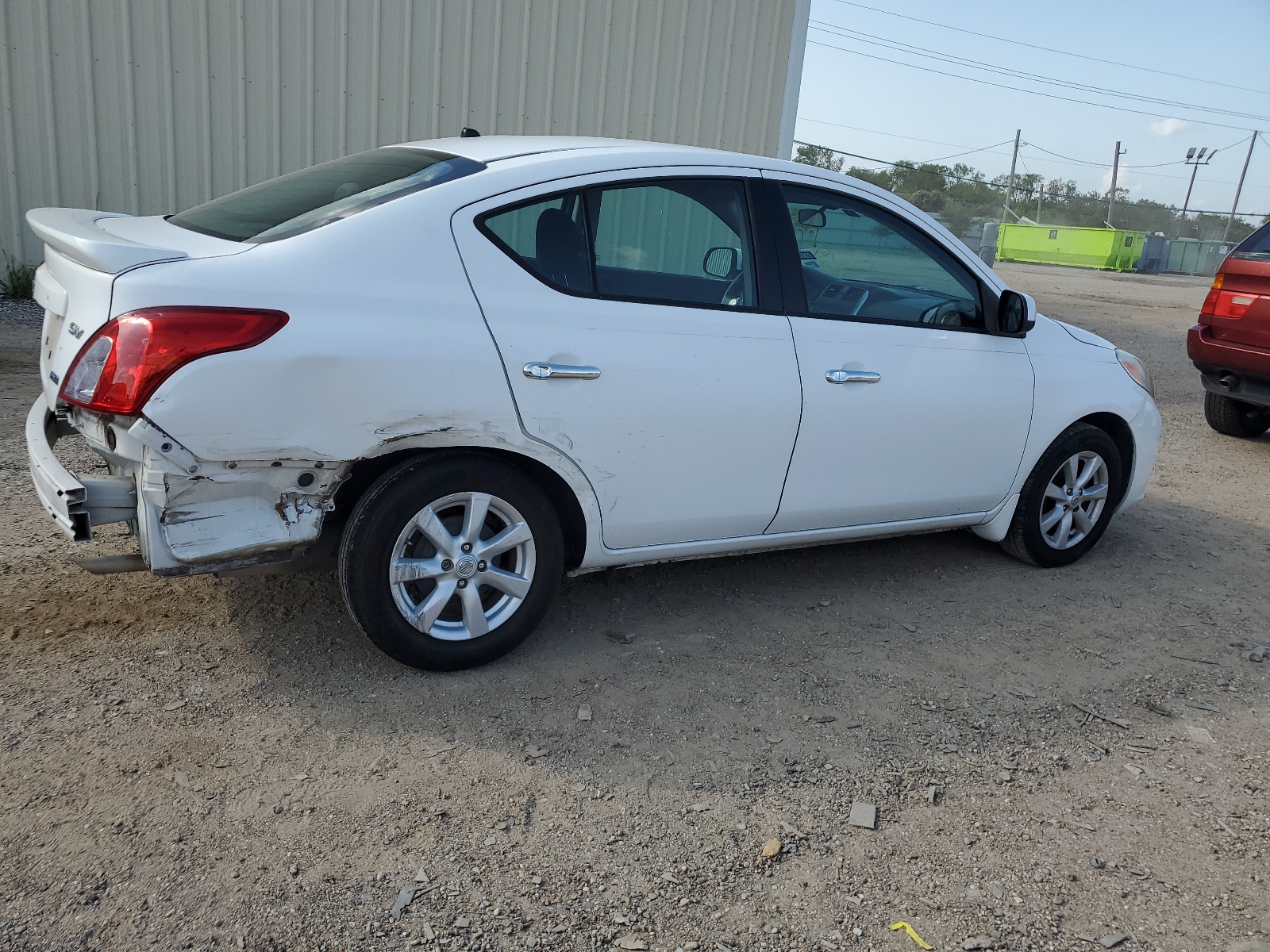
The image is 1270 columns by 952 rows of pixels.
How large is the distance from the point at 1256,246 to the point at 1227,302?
493 millimetres

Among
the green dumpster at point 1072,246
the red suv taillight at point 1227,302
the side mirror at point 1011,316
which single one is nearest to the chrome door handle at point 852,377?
the side mirror at point 1011,316

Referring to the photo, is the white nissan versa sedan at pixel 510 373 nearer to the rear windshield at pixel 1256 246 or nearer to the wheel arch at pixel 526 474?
the wheel arch at pixel 526 474

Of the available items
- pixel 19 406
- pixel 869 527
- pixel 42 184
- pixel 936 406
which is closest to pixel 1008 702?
pixel 869 527

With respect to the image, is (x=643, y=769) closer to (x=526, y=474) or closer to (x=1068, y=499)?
(x=526, y=474)

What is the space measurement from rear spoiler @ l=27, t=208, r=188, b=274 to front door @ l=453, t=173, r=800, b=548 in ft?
2.83

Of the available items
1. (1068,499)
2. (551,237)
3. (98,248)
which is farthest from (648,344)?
(1068,499)

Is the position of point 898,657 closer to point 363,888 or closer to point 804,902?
point 804,902

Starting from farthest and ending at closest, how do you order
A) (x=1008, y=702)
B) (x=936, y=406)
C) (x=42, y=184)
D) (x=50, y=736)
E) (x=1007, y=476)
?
(x=42, y=184) → (x=1007, y=476) → (x=936, y=406) → (x=1008, y=702) → (x=50, y=736)

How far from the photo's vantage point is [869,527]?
Answer: 4125 millimetres

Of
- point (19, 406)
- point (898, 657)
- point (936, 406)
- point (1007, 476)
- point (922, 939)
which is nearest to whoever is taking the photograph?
point (922, 939)

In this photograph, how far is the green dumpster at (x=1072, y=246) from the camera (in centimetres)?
3894

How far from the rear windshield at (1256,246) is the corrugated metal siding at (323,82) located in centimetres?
455

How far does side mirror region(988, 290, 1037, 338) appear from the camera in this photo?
4.19 metres

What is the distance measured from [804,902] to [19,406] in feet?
18.3
